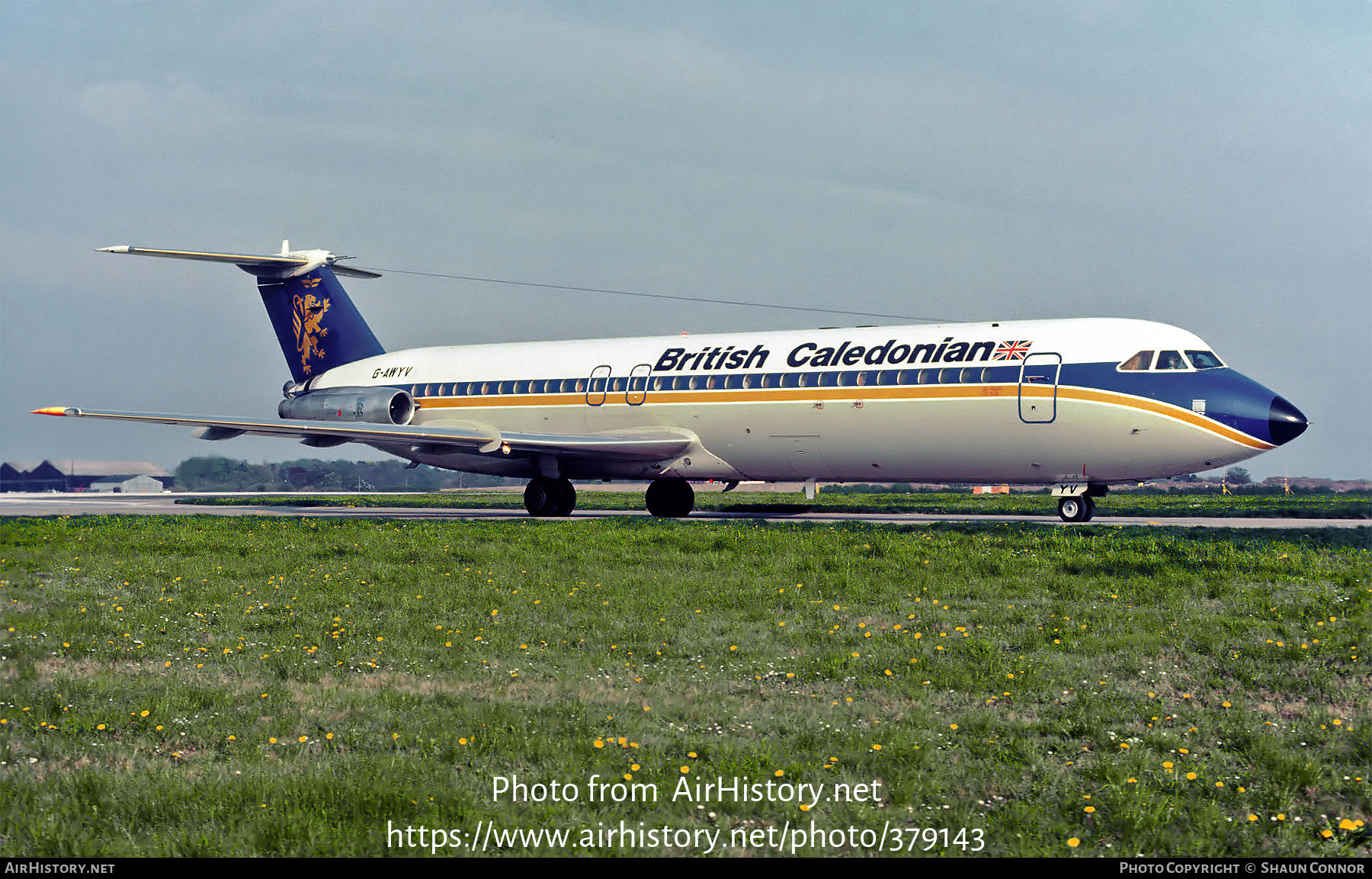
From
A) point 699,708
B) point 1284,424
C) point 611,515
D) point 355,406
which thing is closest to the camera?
point 699,708

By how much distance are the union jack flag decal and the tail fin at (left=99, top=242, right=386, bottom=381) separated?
2177cm

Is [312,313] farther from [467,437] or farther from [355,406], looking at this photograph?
[467,437]

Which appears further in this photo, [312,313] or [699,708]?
[312,313]

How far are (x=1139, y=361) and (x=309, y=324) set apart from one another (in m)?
26.7

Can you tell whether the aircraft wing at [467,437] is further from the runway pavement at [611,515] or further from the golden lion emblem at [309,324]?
the golden lion emblem at [309,324]

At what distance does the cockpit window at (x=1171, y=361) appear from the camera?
23.6 meters

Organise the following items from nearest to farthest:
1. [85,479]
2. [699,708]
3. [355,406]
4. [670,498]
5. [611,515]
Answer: [699,708]
[611,515]
[670,498]
[355,406]
[85,479]

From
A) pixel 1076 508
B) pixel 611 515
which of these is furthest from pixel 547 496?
pixel 1076 508

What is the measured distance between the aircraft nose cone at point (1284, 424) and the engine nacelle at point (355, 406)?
23.8 metres

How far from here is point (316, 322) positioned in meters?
37.6

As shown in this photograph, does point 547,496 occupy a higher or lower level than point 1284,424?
lower

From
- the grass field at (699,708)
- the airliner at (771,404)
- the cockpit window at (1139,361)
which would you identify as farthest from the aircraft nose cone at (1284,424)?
the grass field at (699,708)

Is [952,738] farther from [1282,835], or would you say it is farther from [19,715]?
[19,715]

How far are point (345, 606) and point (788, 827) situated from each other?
26.0 feet
